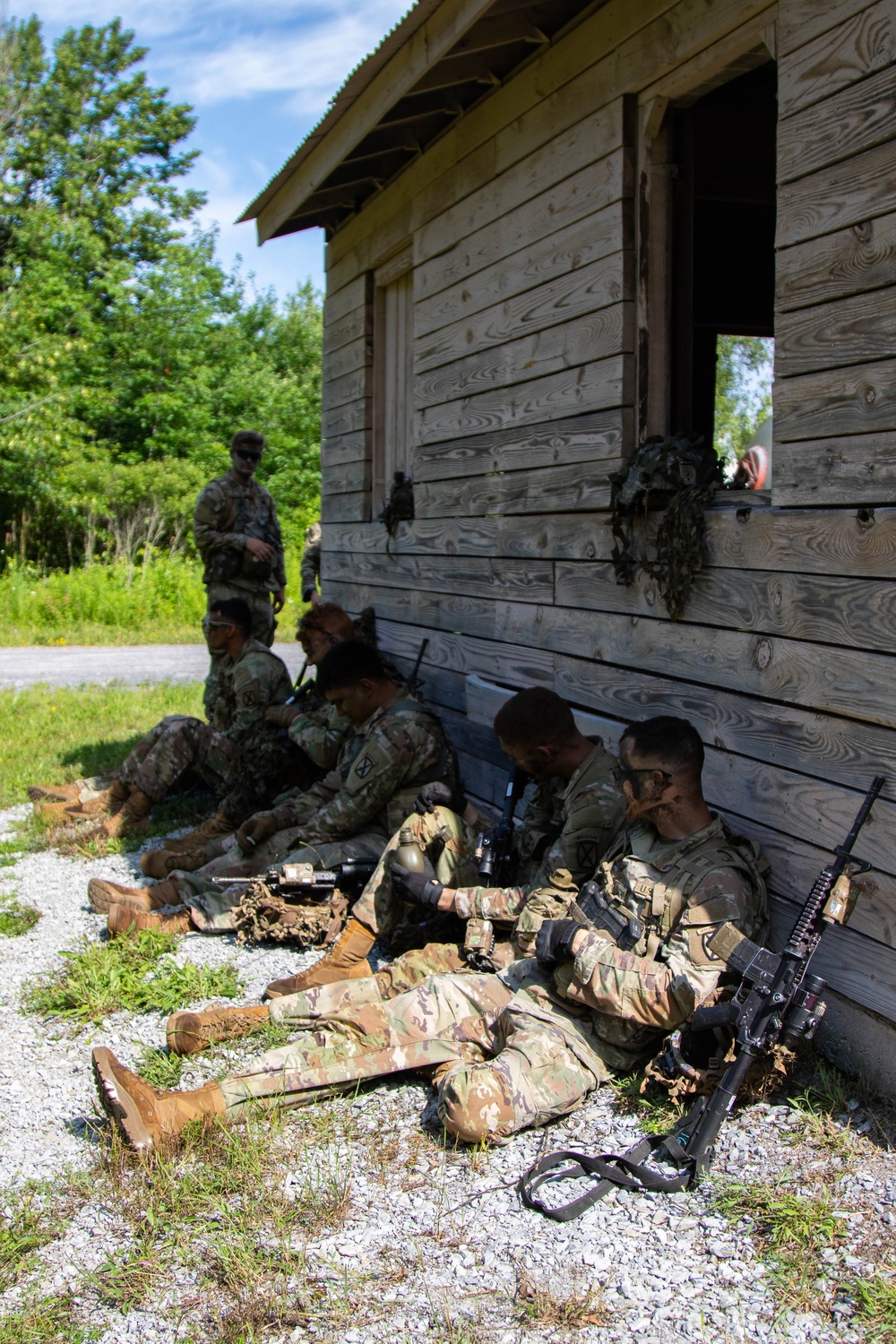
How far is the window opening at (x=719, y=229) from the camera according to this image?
15.2 feet

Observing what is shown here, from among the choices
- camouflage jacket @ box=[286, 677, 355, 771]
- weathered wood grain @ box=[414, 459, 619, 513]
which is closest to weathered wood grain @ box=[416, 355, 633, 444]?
weathered wood grain @ box=[414, 459, 619, 513]

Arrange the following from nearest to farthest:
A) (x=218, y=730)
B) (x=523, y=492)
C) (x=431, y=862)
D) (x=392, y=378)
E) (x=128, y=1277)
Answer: (x=128, y=1277), (x=431, y=862), (x=523, y=492), (x=218, y=730), (x=392, y=378)

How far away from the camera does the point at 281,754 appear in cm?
664

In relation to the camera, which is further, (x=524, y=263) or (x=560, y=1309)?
(x=524, y=263)

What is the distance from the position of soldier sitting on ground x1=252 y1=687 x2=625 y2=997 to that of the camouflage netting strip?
0.29m

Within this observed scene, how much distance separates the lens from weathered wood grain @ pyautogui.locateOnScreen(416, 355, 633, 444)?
469 centimetres

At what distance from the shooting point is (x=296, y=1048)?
3.68 metres

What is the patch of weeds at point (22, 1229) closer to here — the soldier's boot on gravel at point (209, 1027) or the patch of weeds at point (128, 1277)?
the patch of weeds at point (128, 1277)

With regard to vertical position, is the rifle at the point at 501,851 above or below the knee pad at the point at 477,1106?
above

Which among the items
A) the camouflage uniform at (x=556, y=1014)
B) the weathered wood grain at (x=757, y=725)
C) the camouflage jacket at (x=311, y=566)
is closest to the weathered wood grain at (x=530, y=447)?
the weathered wood grain at (x=757, y=725)

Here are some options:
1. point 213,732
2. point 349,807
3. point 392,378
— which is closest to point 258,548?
point 392,378

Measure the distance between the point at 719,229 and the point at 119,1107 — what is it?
632 cm

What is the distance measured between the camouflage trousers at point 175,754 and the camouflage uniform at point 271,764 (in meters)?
0.39

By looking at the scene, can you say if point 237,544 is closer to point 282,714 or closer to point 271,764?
point 282,714
